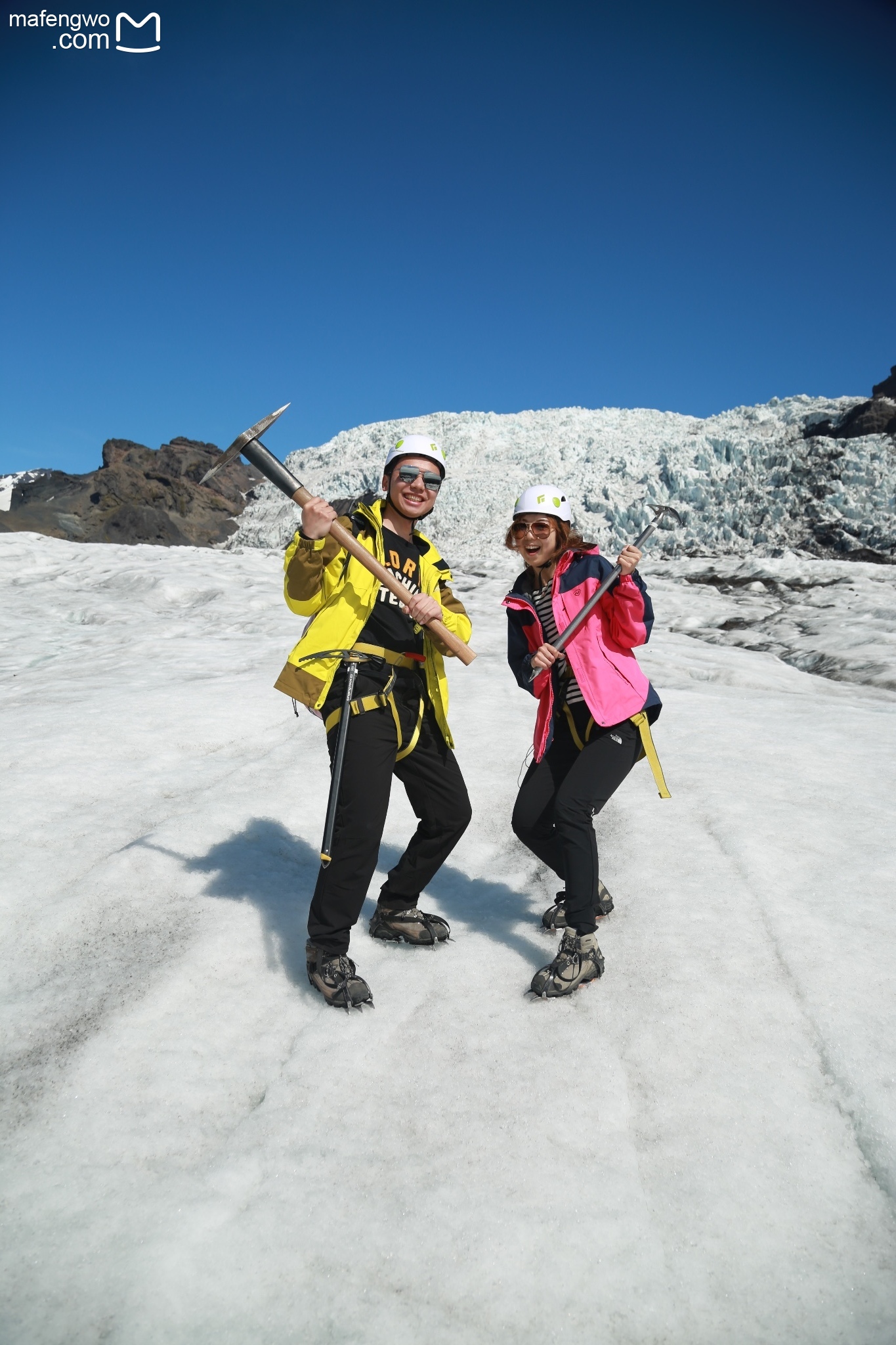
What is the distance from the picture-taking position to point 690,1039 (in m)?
2.92

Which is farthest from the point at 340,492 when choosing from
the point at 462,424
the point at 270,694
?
the point at 270,694

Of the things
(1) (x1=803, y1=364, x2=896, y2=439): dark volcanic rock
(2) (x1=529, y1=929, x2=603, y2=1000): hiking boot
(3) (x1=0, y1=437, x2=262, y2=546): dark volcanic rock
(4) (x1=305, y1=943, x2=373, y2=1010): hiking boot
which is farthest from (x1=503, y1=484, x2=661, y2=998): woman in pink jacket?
(3) (x1=0, y1=437, x2=262, y2=546): dark volcanic rock

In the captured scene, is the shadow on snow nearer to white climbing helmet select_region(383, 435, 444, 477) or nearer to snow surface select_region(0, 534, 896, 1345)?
snow surface select_region(0, 534, 896, 1345)

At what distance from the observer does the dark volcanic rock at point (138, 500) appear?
57.2 meters

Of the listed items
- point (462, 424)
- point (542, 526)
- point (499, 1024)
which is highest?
point (462, 424)

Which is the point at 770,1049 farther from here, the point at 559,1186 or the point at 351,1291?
the point at 351,1291

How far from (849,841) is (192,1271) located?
399 centimetres

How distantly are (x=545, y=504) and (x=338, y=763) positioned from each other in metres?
1.69

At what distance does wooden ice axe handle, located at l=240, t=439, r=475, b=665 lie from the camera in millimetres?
3180

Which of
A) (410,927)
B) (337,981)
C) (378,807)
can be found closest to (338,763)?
(378,807)

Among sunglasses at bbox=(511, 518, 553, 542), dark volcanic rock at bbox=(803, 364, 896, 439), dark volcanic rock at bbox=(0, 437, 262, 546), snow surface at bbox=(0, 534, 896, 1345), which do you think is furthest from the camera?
dark volcanic rock at bbox=(0, 437, 262, 546)

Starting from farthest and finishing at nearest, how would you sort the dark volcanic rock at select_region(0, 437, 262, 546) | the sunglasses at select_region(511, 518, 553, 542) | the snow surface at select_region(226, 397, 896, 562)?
the dark volcanic rock at select_region(0, 437, 262, 546), the snow surface at select_region(226, 397, 896, 562), the sunglasses at select_region(511, 518, 553, 542)

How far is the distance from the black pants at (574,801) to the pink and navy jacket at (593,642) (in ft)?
0.31

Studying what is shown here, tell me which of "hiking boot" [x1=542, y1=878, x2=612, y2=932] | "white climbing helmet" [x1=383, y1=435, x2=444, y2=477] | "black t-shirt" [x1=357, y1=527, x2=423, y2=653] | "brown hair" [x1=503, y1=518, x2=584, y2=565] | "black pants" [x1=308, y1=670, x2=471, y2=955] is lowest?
Result: "hiking boot" [x1=542, y1=878, x2=612, y2=932]
